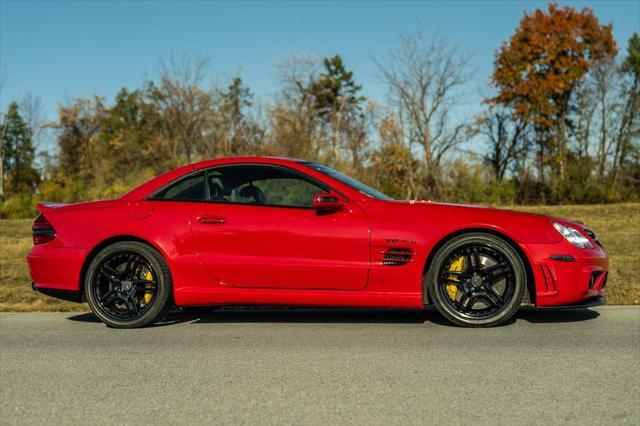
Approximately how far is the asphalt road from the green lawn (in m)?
1.55

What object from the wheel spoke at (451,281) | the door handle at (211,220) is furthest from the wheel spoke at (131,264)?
the wheel spoke at (451,281)

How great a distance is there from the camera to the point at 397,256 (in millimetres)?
6098

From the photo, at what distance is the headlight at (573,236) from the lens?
615cm

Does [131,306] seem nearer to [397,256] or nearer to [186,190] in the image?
[186,190]

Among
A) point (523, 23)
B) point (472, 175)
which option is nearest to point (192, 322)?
point (472, 175)

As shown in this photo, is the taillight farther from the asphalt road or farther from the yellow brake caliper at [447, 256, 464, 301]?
the yellow brake caliper at [447, 256, 464, 301]

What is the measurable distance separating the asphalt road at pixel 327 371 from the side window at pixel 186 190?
117 cm

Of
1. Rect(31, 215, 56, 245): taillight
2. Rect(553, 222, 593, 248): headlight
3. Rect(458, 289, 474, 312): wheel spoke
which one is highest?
Rect(553, 222, 593, 248): headlight

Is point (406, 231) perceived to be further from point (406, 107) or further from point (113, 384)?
point (406, 107)

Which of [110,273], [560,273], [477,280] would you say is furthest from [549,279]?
[110,273]

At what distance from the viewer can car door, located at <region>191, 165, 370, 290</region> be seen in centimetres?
612

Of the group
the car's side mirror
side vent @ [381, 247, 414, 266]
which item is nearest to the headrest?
the car's side mirror

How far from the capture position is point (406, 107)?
28250 millimetres

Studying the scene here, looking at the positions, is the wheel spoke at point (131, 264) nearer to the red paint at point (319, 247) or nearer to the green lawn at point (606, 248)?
the red paint at point (319, 247)
